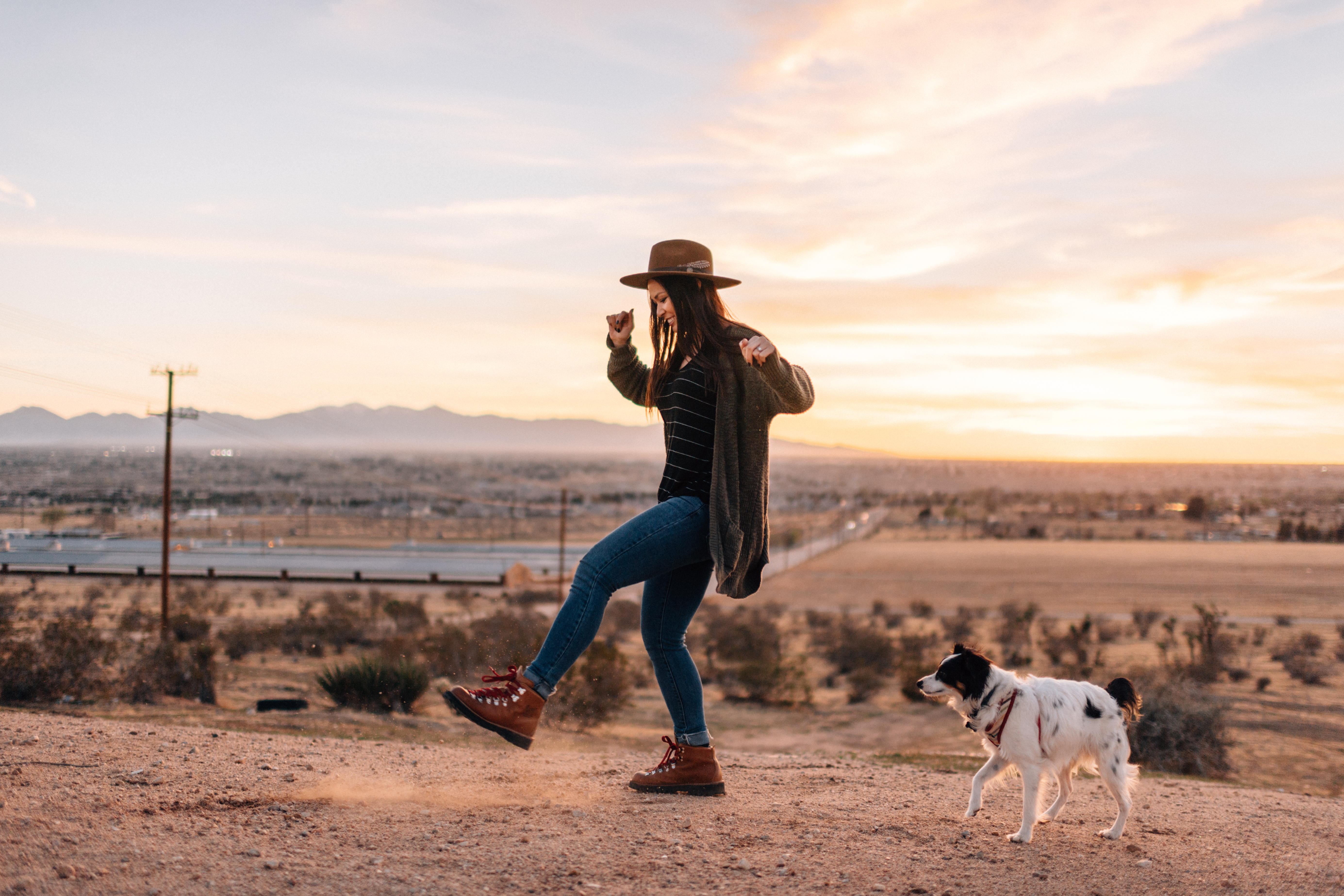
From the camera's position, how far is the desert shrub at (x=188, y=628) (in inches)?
986

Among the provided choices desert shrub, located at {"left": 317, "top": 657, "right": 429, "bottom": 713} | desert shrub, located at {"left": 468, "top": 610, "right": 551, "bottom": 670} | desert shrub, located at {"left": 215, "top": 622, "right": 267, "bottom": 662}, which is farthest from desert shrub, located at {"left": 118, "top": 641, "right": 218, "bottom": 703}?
desert shrub, located at {"left": 215, "top": 622, "right": 267, "bottom": 662}

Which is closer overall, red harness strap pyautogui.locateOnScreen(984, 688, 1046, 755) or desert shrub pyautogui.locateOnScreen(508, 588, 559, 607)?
red harness strap pyautogui.locateOnScreen(984, 688, 1046, 755)

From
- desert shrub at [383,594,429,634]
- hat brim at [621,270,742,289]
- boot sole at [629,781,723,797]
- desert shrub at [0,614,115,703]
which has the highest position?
hat brim at [621,270,742,289]

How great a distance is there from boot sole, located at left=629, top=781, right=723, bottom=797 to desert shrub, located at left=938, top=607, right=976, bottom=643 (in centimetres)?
2392

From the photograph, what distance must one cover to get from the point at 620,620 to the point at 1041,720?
27415mm

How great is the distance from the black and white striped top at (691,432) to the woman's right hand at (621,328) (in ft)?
1.35

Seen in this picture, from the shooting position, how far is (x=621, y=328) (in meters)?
4.45

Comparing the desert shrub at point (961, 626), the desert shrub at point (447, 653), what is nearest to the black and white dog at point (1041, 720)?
the desert shrub at point (447, 653)

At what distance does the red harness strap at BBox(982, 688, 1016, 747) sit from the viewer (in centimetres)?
445

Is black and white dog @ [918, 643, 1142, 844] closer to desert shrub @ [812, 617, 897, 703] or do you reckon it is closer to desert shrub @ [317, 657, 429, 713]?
desert shrub @ [317, 657, 429, 713]

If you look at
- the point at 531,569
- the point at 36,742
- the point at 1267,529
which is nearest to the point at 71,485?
the point at 531,569

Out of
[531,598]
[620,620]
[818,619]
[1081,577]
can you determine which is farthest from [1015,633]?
[1081,577]

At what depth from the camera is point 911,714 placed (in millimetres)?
18766

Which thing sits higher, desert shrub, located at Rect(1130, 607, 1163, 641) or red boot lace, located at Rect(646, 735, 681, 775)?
red boot lace, located at Rect(646, 735, 681, 775)
